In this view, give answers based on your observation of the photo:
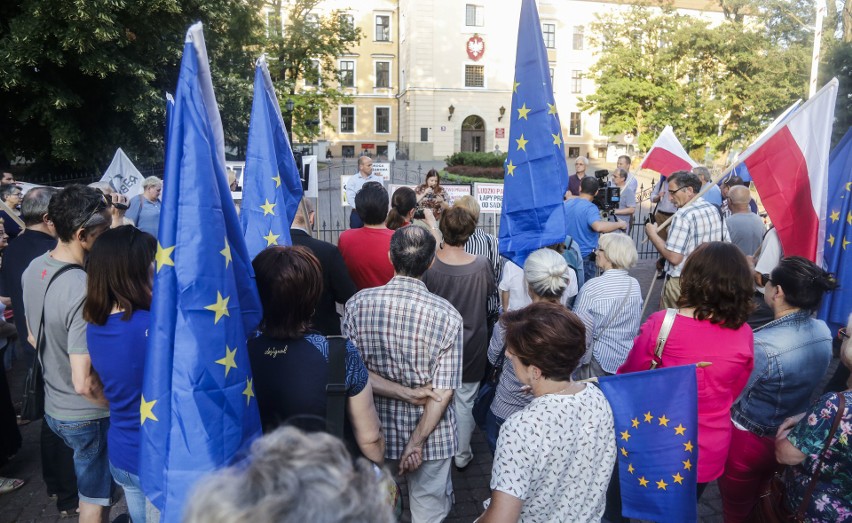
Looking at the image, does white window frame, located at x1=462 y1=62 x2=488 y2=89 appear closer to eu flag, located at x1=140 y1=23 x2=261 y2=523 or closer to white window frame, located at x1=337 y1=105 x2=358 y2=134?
white window frame, located at x1=337 y1=105 x2=358 y2=134

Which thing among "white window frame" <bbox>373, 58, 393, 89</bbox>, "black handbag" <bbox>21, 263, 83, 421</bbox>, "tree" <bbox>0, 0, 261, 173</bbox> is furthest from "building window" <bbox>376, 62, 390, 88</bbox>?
"black handbag" <bbox>21, 263, 83, 421</bbox>

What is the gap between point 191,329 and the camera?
6.52ft

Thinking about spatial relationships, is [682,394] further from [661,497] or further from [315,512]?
[315,512]

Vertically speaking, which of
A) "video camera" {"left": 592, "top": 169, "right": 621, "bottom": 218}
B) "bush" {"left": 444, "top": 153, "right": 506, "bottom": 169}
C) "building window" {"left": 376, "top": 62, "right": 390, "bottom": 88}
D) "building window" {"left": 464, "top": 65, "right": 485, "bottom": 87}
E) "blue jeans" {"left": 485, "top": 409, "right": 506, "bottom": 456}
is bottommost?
"blue jeans" {"left": 485, "top": 409, "right": 506, "bottom": 456}

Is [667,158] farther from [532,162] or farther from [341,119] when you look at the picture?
[341,119]

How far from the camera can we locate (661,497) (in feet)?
8.52

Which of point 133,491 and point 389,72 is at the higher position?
point 389,72

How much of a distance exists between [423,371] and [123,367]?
4.31 ft

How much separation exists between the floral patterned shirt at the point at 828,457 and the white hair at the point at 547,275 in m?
1.32

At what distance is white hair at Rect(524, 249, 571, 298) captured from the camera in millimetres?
3303

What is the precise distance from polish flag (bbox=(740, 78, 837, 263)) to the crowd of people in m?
1.45

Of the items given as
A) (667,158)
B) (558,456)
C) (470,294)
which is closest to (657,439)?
(558,456)

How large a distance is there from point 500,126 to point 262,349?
4563 cm

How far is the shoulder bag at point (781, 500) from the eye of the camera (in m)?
2.20
